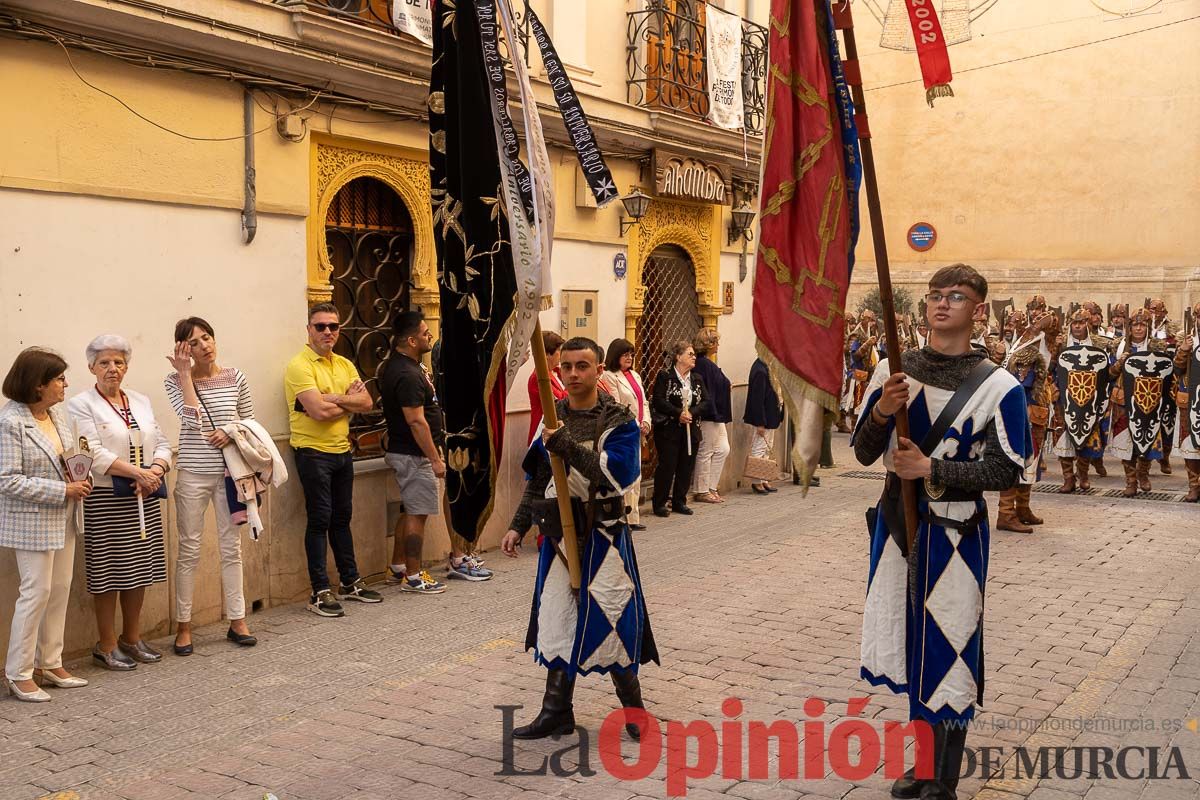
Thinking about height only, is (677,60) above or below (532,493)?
above

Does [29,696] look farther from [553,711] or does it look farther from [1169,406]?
[1169,406]

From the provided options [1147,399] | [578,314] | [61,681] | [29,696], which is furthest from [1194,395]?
[29,696]

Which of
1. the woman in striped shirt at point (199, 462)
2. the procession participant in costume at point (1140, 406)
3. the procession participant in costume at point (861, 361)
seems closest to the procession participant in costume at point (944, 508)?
the woman in striped shirt at point (199, 462)

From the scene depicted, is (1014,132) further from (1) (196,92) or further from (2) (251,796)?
(2) (251,796)

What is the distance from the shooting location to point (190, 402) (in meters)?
6.96

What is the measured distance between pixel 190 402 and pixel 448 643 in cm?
214

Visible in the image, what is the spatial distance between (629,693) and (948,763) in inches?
60.3

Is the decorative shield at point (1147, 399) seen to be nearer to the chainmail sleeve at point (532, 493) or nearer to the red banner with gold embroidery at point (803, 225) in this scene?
the chainmail sleeve at point (532, 493)

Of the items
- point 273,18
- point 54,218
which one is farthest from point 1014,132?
point 54,218

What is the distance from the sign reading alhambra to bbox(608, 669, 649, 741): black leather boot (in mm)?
7690

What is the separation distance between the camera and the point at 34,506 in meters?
6.08

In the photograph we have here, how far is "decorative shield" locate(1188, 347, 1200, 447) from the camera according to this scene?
13117 mm

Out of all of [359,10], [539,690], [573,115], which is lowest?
[539,690]

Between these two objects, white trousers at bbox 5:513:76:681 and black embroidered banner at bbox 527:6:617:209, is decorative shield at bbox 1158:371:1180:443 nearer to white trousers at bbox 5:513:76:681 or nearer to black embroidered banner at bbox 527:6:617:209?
black embroidered banner at bbox 527:6:617:209
